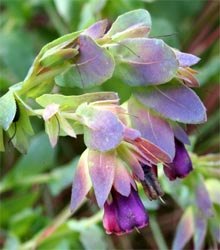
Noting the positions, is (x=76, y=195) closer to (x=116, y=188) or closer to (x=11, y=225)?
(x=116, y=188)

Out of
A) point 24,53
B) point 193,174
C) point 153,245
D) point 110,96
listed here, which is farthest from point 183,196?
point 24,53

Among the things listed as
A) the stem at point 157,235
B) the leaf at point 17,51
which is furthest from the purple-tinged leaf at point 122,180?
the leaf at point 17,51

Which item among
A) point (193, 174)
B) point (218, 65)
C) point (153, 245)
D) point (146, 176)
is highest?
point (146, 176)

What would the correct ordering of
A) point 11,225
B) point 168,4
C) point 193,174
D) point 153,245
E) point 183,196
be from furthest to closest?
point 168,4
point 153,245
point 11,225
point 183,196
point 193,174

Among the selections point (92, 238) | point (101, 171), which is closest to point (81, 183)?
point (101, 171)

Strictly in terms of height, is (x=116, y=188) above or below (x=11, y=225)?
above

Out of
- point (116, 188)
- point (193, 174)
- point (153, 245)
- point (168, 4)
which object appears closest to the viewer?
point (116, 188)

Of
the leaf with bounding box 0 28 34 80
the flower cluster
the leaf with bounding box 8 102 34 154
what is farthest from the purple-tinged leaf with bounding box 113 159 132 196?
the leaf with bounding box 0 28 34 80
